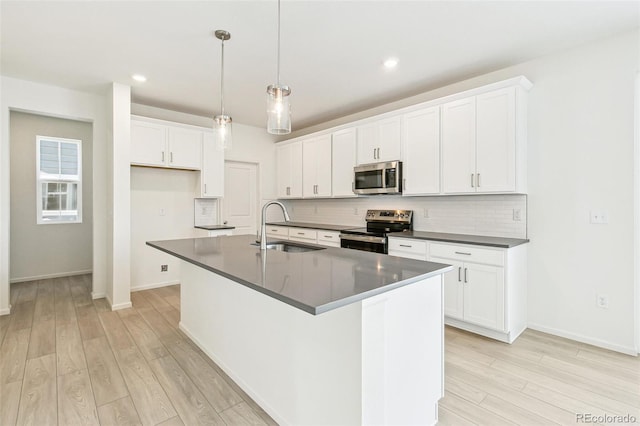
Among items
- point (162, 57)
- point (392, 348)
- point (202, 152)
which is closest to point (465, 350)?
point (392, 348)

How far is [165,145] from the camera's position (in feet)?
14.4

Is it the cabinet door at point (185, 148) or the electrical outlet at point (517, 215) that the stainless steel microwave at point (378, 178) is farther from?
the cabinet door at point (185, 148)

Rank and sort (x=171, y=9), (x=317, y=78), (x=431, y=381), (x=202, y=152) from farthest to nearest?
(x=202, y=152)
(x=317, y=78)
(x=171, y=9)
(x=431, y=381)

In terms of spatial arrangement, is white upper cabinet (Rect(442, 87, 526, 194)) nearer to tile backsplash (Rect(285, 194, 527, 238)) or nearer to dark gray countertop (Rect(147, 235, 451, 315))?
tile backsplash (Rect(285, 194, 527, 238))

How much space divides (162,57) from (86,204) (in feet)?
12.4

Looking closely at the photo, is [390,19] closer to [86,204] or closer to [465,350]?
[465,350]

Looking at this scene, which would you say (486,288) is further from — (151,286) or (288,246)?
(151,286)

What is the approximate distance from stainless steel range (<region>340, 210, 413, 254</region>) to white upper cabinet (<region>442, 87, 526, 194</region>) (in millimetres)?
813

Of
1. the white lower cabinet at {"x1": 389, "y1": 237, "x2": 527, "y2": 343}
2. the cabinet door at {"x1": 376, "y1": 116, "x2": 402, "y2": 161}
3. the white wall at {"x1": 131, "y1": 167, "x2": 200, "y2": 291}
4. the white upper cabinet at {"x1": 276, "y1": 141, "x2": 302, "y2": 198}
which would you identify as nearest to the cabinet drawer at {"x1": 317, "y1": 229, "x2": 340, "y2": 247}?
the white upper cabinet at {"x1": 276, "y1": 141, "x2": 302, "y2": 198}

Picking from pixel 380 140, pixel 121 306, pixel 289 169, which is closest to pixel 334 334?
pixel 380 140

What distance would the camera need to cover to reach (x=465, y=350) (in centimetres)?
269

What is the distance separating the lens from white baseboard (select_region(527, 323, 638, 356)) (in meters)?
2.59

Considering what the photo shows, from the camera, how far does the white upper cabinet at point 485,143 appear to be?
2.96 m

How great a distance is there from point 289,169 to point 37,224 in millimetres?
4151
